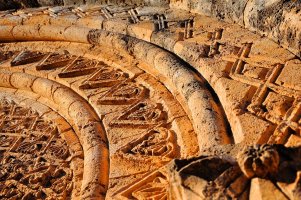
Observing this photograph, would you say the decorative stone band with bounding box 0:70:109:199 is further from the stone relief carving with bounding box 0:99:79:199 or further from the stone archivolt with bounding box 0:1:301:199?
the stone relief carving with bounding box 0:99:79:199

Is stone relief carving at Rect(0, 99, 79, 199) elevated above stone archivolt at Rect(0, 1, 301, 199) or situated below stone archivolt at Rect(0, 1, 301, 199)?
below

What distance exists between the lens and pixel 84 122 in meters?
4.55

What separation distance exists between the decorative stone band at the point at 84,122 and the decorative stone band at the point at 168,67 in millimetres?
803

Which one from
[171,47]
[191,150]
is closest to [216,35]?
[171,47]

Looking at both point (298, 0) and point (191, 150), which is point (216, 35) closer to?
point (298, 0)

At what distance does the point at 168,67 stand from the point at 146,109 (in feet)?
1.88

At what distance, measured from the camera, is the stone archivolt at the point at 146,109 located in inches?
99.0

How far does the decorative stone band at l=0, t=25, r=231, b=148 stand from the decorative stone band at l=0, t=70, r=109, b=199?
80 cm

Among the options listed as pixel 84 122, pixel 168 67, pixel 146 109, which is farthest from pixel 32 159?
pixel 168 67

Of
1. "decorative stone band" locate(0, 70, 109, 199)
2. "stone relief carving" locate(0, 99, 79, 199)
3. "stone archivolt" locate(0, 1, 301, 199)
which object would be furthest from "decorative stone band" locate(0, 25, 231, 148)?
"stone relief carving" locate(0, 99, 79, 199)

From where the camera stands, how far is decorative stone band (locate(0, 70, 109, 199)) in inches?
144

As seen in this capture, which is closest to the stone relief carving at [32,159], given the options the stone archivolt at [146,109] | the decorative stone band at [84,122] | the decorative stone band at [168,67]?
the stone archivolt at [146,109]

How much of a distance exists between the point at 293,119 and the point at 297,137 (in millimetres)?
195

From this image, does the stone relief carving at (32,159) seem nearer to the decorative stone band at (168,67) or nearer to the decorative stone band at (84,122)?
the decorative stone band at (84,122)
